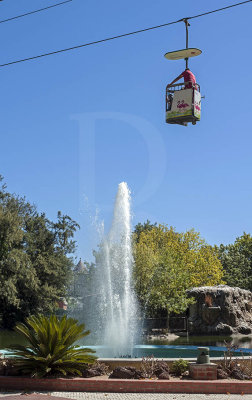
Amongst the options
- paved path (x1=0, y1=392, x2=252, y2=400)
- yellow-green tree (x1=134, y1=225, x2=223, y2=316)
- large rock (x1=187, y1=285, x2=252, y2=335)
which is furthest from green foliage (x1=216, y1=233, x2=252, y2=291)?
paved path (x1=0, y1=392, x2=252, y2=400)

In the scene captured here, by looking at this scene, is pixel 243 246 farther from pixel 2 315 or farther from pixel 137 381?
pixel 137 381

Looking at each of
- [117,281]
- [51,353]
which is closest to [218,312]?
[117,281]

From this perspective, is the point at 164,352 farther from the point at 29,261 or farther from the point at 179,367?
the point at 29,261

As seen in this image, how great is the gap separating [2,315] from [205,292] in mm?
15954

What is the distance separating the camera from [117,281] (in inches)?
1270

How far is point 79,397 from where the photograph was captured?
10.4 metres

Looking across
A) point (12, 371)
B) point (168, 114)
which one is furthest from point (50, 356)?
point (168, 114)

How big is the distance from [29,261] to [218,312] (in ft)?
50.2

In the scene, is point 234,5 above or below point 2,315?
above

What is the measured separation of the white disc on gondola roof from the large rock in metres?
29.9

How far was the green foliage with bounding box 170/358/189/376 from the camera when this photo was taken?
A: 38.3 feet

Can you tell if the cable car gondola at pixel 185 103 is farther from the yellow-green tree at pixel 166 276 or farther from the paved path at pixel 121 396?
the yellow-green tree at pixel 166 276

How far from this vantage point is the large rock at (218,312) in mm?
39531

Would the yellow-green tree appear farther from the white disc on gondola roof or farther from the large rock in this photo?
the white disc on gondola roof
